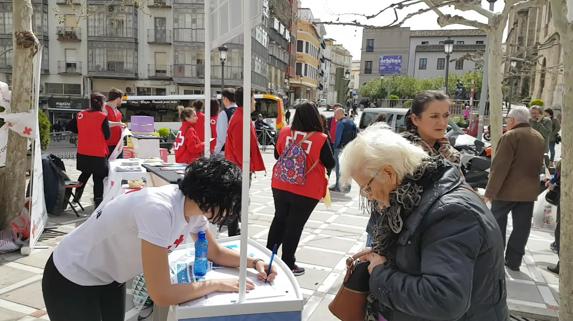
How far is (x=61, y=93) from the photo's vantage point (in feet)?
120

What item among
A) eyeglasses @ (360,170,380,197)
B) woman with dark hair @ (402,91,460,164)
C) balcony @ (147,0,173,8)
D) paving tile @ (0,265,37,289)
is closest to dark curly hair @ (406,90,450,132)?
woman with dark hair @ (402,91,460,164)

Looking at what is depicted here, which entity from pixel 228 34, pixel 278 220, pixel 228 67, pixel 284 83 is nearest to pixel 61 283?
pixel 228 34

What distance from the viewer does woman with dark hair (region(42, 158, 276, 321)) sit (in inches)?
67.4

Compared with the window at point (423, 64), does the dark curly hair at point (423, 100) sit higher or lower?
lower

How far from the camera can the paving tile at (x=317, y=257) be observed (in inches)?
189

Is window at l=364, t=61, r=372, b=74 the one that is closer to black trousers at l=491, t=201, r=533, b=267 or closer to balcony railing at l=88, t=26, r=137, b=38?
balcony railing at l=88, t=26, r=137, b=38

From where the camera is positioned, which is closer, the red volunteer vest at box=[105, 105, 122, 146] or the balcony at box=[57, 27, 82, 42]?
the red volunteer vest at box=[105, 105, 122, 146]

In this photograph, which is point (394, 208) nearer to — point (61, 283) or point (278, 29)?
point (61, 283)

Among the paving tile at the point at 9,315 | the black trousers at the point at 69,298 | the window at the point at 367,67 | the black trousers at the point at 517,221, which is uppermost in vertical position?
A: the window at the point at 367,67

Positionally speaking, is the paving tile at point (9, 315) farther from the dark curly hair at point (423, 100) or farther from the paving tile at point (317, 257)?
the dark curly hair at point (423, 100)

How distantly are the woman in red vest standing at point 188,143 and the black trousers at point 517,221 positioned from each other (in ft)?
12.1

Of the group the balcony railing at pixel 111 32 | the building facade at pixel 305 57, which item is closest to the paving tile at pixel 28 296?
the balcony railing at pixel 111 32

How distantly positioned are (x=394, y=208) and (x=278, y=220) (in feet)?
8.45

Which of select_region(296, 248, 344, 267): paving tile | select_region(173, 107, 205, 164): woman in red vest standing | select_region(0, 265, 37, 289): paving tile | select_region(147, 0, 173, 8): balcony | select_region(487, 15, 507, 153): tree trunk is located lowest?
select_region(296, 248, 344, 267): paving tile
